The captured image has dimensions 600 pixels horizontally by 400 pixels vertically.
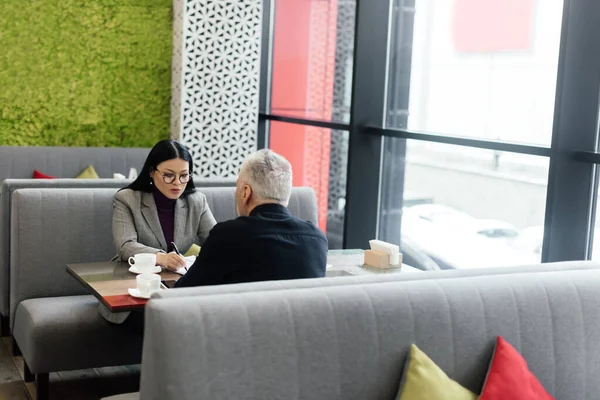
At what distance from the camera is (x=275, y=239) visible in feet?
9.23

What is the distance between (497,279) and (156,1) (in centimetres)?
523

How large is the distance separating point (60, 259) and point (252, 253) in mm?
1663

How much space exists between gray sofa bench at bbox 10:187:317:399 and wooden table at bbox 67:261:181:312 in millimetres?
360

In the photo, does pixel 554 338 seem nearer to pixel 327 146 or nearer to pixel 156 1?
pixel 327 146

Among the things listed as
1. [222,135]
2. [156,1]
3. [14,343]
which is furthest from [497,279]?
[156,1]

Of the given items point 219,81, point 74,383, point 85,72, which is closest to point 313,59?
point 219,81

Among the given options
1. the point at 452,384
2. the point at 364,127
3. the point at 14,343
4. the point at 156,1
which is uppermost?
the point at 156,1

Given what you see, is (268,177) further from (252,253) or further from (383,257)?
(383,257)

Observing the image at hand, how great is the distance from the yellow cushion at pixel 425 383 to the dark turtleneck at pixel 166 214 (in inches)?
76.4

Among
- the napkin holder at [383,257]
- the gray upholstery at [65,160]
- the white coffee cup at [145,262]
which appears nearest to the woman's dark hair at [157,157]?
the white coffee cup at [145,262]

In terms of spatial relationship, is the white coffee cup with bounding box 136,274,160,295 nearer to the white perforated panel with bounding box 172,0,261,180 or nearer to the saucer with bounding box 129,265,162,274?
the saucer with bounding box 129,265,162,274

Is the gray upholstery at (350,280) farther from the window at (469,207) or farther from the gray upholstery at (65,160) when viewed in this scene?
the gray upholstery at (65,160)

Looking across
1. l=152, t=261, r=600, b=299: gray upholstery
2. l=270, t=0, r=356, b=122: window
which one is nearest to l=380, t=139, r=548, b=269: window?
l=270, t=0, r=356, b=122: window

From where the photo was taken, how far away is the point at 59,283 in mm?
4094
